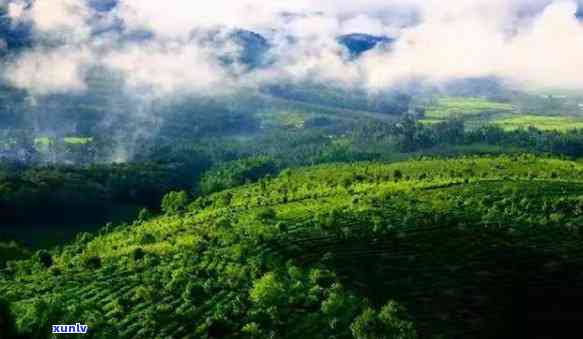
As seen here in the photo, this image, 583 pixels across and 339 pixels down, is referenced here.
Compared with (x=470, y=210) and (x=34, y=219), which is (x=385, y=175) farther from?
(x=34, y=219)

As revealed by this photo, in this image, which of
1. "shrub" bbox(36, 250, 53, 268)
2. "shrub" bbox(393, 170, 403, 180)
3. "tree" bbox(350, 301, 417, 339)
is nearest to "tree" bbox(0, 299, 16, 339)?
"shrub" bbox(36, 250, 53, 268)

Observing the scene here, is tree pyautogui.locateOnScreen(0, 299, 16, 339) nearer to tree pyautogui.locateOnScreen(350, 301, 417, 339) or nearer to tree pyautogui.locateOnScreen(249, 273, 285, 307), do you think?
tree pyautogui.locateOnScreen(249, 273, 285, 307)

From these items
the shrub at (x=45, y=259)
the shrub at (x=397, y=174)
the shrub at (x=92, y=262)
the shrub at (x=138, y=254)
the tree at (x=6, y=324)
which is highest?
the shrub at (x=397, y=174)

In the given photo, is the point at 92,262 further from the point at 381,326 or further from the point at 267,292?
the point at 381,326

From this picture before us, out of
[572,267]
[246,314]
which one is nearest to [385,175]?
[572,267]

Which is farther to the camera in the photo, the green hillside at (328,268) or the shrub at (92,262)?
the shrub at (92,262)

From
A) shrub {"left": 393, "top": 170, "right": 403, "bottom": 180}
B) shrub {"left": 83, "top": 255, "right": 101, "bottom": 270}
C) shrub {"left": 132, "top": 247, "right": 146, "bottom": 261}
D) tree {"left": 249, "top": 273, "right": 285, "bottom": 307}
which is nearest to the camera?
tree {"left": 249, "top": 273, "right": 285, "bottom": 307}

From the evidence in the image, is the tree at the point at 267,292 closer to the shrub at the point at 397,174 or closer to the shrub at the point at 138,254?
the shrub at the point at 138,254

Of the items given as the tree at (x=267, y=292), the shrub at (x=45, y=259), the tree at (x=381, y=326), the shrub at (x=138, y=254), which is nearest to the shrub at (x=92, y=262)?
the shrub at (x=138, y=254)
